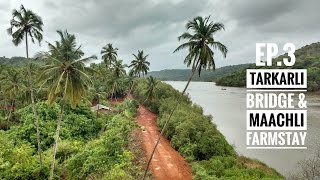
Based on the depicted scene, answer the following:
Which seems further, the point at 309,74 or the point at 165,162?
the point at 309,74

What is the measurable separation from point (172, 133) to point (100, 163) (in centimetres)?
1598

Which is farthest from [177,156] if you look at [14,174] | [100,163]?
[14,174]

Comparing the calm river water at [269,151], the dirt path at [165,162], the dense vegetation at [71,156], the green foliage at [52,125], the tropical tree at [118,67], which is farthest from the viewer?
the tropical tree at [118,67]

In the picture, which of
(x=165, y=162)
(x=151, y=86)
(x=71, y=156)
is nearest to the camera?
(x=165, y=162)

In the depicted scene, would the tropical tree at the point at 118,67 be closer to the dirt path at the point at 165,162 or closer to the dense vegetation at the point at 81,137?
the dense vegetation at the point at 81,137

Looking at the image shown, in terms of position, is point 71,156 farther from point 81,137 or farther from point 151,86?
point 151,86

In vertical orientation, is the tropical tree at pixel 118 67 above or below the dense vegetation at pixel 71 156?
above

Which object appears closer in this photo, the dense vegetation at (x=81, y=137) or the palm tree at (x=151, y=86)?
the dense vegetation at (x=81, y=137)

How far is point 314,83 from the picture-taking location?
11944 centimetres

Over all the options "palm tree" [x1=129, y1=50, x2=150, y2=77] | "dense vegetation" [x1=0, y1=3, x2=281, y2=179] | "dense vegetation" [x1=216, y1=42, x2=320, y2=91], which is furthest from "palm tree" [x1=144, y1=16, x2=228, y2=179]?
"dense vegetation" [x1=216, y1=42, x2=320, y2=91]

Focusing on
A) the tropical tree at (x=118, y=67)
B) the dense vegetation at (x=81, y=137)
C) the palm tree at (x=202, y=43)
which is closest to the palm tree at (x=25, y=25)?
the dense vegetation at (x=81, y=137)

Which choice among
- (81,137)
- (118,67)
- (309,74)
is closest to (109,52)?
(118,67)

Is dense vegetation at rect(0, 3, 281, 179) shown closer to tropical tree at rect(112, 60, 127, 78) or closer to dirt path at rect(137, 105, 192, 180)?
dirt path at rect(137, 105, 192, 180)

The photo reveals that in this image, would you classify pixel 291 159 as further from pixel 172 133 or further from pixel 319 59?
pixel 319 59
